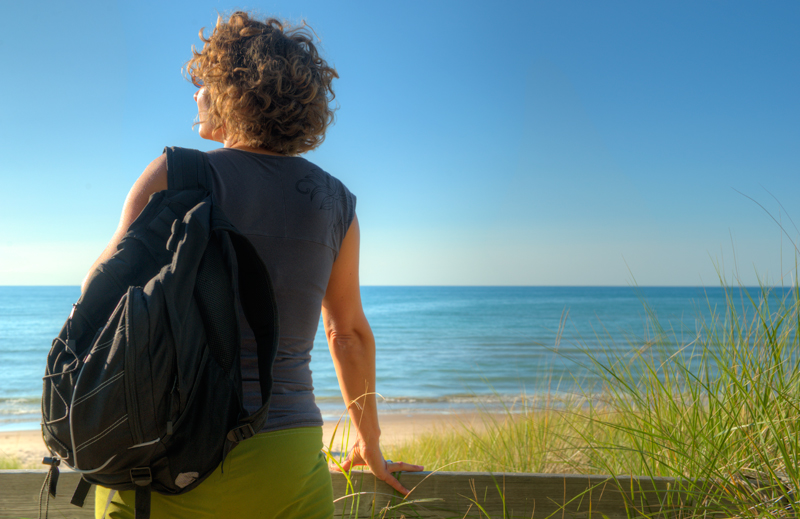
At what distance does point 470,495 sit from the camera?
1.40 meters

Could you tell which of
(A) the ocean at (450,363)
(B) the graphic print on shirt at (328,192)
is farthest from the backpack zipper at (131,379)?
(A) the ocean at (450,363)

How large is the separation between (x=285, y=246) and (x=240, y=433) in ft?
1.20

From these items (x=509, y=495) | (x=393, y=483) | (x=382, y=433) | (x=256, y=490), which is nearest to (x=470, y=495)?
(x=509, y=495)

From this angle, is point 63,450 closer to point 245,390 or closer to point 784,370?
point 245,390

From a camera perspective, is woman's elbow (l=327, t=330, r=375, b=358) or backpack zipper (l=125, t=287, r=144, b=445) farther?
woman's elbow (l=327, t=330, r=375, b=358)

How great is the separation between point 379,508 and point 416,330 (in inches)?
839

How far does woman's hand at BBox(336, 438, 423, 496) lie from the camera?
1.33 metres

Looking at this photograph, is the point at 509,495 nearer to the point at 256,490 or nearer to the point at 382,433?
the point at 256,490

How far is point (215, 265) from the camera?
2.75ft

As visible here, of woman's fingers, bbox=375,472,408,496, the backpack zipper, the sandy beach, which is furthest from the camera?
the sandy beach

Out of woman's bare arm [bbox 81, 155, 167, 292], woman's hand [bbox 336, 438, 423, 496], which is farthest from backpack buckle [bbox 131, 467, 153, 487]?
woman's hand [bbox 336, 438, 423, 496]

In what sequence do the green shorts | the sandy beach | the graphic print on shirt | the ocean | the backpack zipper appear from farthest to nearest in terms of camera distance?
the sandy beach → the ocean → the graphic print on shirt → the green shorts → the backpack zipper

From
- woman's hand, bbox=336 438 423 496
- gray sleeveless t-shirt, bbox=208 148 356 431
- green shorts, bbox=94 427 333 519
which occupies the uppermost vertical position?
gray sleeveless t-shirt, bbox=208 148 356 431

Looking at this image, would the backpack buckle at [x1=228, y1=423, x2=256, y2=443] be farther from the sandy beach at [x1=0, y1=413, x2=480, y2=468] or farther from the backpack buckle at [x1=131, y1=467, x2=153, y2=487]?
the sandy beach at [x1=0, y1=413, x2=480, y2=468]
